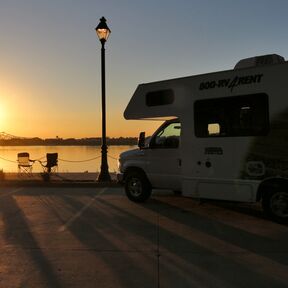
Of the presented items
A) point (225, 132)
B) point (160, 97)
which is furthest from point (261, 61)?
point (160, 97)

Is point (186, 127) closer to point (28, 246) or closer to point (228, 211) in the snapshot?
point (228, 211)

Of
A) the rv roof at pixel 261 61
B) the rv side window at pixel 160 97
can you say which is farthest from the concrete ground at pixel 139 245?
the rv roof at pixel 261 61

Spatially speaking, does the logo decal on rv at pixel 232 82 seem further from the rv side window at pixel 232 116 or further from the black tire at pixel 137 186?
the black tire at pixel 137 186

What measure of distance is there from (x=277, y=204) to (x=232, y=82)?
2.54 meters

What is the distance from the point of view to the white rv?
8766mm

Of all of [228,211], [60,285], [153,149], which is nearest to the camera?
[60,285]

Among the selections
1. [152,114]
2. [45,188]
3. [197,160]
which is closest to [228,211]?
[197,160]

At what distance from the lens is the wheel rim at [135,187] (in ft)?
38.1

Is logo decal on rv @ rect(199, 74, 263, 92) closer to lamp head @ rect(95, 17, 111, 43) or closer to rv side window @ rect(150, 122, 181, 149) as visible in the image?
rv side window @ rect(150, 122, 181, 149)

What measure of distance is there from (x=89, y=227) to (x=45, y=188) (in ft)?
21.8

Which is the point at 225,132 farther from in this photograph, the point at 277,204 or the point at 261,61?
the point at 277,204

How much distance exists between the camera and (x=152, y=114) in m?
10.8

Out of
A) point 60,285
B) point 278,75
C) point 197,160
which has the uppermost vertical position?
point 278,75

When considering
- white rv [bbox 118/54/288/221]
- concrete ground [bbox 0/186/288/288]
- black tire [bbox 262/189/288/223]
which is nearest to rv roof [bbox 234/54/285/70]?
white rv [bbox 118/54/288/221]
